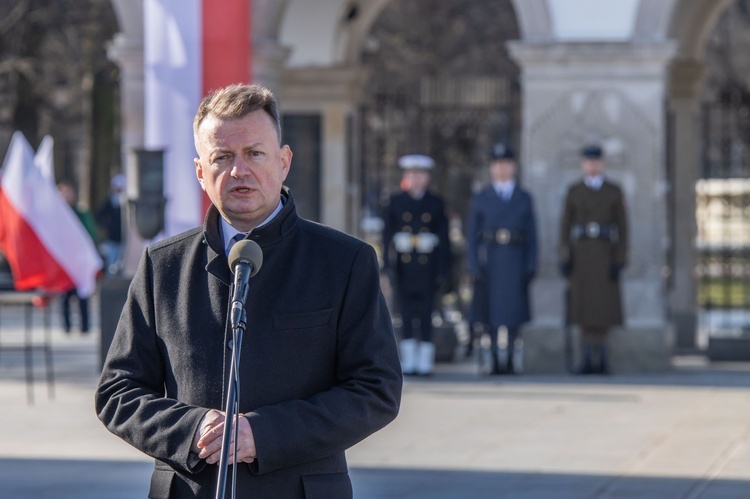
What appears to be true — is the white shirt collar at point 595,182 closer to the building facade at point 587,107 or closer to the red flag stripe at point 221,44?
the building facade at point 587,107

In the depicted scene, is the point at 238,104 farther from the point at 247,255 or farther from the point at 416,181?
the point at 416,181

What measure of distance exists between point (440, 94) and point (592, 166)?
3434mm

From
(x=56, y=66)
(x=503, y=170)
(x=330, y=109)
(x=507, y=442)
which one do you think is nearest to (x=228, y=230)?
(x=507, y=442)

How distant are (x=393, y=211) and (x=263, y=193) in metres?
10.1

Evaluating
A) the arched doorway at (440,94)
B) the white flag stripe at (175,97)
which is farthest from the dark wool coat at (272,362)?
the arched doorway at (440,94)

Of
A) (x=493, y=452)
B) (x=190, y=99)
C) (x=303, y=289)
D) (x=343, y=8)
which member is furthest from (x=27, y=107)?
(x=303, y=289)

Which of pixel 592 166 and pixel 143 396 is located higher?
pixel 592 166

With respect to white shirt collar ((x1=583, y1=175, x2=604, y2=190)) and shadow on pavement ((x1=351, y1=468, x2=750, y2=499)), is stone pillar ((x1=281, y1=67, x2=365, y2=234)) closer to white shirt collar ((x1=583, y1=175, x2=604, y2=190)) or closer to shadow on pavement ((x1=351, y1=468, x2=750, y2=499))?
white shirt collar ((x1=583, y1=175, x2=604, y2=190))

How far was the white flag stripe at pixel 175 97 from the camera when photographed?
1055cm

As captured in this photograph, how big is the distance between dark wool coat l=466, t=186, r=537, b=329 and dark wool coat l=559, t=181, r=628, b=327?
0.31 metres

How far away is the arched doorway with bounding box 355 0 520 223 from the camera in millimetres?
16562

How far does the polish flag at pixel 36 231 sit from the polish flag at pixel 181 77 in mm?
1123

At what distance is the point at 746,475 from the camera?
833 cm

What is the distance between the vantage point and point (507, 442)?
960cm
